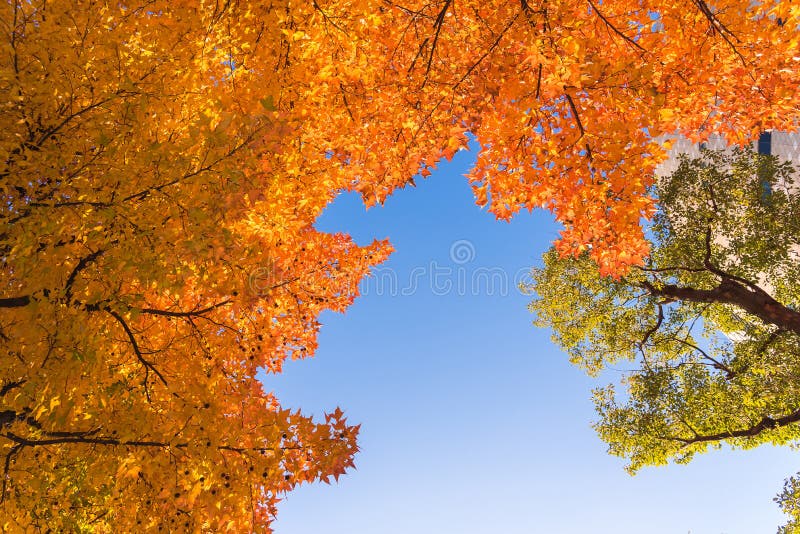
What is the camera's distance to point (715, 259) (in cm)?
1408

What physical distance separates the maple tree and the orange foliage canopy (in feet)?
23.0

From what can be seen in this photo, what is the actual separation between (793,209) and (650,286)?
4096mm

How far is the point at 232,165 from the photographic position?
412 cm

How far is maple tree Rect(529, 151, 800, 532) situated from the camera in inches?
525

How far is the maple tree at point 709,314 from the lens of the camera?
43.8 ft

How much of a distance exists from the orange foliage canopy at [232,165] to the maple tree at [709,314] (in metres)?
7.01

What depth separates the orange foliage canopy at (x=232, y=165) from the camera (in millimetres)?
4254

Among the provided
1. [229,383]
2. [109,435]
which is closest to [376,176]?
[229,383]

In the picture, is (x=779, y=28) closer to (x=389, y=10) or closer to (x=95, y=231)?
(x=389, y=10)

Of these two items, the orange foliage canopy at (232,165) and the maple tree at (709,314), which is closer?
the orange foliage canopy at (232,165)

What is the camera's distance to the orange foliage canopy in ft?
14.0

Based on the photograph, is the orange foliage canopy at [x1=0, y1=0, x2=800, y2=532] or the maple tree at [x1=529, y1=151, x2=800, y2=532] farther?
the maple tree at [x1=529, y1=151, x2=800, y2=532]

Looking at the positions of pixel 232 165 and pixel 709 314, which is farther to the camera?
pixel 709 314

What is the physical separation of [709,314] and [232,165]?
16.9 metres
